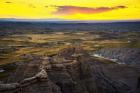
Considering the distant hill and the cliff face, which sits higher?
the distant hill

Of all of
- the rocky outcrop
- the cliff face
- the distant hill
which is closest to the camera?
the cliff face

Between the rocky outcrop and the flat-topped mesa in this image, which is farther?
the rocky outcrop

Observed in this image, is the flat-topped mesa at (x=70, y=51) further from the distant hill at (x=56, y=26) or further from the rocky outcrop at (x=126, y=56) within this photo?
the rocky outcrop at (x=126, y=56)

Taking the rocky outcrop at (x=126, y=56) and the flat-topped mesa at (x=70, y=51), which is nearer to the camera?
the flat-topped mesa at (x=70, y=51)

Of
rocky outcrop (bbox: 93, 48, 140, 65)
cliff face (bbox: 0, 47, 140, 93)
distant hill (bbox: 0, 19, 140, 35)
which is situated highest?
distant hill (bbox: 0, 19, 140, 35)

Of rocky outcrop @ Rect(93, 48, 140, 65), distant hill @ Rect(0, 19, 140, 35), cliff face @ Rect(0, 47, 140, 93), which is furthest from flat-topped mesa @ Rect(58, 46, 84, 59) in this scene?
rocky outcrop @ Rect(93, 48, 140, 65)

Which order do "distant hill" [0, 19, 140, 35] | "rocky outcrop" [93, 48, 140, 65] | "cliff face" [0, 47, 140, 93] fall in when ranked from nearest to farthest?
"cliff face" [0, 47, 140, 93] < "distant hill" [0, 19, 140, 35] < "rocky outcrop" [93, 48, 140, 65]

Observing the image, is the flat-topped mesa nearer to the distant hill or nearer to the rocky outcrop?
the distant hill

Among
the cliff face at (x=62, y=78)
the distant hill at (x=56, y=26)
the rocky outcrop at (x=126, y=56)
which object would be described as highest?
the distant hill at (x=56, y=26)

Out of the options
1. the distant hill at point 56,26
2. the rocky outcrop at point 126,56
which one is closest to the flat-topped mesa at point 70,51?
the distant hill at point 56,26

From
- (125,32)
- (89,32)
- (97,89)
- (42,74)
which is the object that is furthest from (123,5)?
(42,74)
